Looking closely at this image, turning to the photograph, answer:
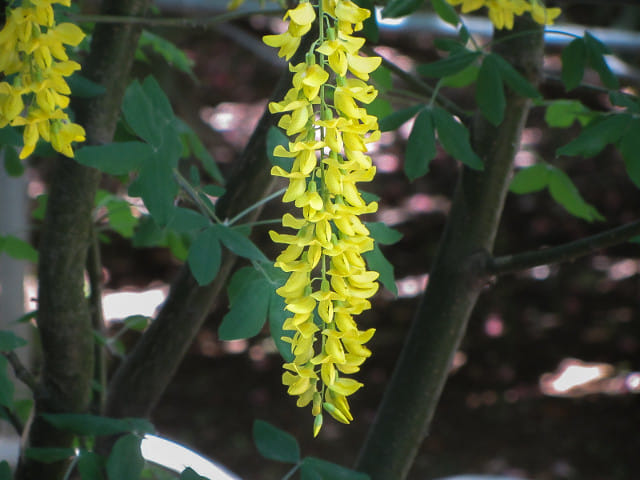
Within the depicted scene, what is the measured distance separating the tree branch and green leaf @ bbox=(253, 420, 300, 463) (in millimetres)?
377

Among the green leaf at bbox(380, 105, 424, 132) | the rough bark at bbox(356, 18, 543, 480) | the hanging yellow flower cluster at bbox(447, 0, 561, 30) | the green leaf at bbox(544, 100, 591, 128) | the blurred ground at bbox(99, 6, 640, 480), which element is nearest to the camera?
the hanging yellow flower cluster at bbox(447, 0, 561, 30)

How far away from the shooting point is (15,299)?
252 centimetres

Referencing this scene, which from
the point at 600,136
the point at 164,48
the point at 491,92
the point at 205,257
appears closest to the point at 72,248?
the point at 205,257

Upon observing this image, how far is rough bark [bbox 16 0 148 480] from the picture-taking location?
932 millimetres

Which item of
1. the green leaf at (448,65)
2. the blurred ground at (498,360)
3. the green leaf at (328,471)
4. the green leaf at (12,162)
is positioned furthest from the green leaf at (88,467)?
the blurred ground at (498,360)

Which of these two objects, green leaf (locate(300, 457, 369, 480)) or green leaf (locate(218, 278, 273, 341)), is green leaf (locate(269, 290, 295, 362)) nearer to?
green leaf (locate(218, 278, 273, 341))

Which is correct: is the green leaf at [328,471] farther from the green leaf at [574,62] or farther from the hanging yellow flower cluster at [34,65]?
the green leaf at [574,62]

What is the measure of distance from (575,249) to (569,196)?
34 cm

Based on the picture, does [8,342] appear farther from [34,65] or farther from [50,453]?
[34,65]

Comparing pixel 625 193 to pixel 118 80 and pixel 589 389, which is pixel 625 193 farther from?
pixel 118 80

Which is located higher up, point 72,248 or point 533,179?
point 533,179

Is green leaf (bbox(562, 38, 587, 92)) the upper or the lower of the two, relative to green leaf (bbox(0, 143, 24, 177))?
upper

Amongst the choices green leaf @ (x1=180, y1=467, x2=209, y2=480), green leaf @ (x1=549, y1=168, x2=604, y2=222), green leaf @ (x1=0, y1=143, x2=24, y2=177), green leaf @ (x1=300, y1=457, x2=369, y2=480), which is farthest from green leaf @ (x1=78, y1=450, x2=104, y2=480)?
green leaf @ (x1=549, y1=168, x2=604, y2=222)

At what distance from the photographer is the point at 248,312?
0.73 meters
